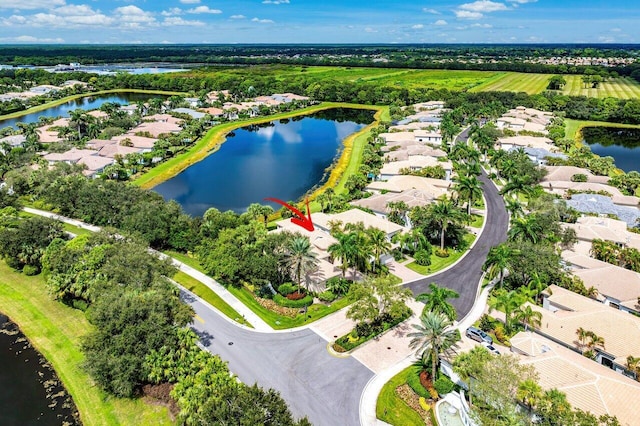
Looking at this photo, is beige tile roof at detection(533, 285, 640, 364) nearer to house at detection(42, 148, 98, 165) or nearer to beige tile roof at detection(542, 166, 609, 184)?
beige tile roof at detection(542, 166, 609, 184)

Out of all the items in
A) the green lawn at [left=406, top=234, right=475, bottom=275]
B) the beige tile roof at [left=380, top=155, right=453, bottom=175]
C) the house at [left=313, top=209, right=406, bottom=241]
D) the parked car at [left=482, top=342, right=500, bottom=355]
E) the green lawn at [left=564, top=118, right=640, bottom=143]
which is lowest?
the green lawn at [left=406, top=234, right=475, bottom=275]

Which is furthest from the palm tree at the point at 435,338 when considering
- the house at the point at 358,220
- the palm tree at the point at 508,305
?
the house at the point at 358,220

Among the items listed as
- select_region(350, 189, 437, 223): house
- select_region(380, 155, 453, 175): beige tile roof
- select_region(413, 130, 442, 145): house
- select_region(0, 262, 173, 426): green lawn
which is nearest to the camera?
select_region(0, 262, 173, 426): green lawn

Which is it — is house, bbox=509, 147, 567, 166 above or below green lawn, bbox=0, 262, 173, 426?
above

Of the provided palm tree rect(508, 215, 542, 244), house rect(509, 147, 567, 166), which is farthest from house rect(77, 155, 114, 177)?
house rect(509, 147, 567, 166)

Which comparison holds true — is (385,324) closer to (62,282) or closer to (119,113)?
(62,282)


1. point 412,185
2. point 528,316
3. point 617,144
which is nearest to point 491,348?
point 528,316

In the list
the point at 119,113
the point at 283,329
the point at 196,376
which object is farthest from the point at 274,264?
the point at 119,113

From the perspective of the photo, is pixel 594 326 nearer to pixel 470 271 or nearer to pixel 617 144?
pixel 470 271
